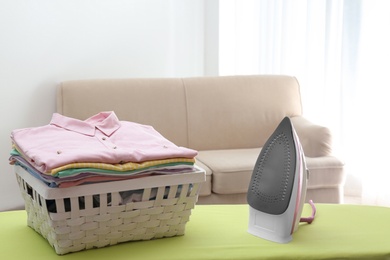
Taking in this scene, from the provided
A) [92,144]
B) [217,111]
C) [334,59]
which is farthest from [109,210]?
[334,59]

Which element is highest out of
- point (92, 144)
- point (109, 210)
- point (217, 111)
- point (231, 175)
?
point (92, 144)

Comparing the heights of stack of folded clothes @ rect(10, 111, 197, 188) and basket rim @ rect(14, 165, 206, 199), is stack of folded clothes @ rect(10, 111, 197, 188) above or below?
above

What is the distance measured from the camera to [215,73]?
4020 millimetres

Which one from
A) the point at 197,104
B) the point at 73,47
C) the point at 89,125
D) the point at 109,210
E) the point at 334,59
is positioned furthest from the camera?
the point at 334,59

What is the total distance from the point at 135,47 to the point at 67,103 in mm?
731

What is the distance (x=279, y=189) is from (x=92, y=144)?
41 centimetres

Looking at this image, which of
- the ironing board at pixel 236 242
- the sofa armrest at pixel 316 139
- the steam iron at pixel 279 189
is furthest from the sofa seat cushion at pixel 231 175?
the steam iron at pixel 279 189

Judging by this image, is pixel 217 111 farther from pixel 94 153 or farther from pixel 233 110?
pixel 94 153

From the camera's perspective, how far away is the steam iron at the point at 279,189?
136cm

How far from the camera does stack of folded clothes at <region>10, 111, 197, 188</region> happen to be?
1.27 m

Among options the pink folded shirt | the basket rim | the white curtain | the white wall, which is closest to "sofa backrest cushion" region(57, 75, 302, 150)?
the white wall

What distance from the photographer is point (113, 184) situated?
1.30 meters

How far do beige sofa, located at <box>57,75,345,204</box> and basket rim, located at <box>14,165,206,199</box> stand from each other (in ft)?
4.98

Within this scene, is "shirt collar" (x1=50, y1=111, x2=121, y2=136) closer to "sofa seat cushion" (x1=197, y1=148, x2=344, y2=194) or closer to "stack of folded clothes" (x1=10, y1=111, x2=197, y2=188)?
"stack of folded clothes" (x1=10, y1=111, x2=197, y2=188)
